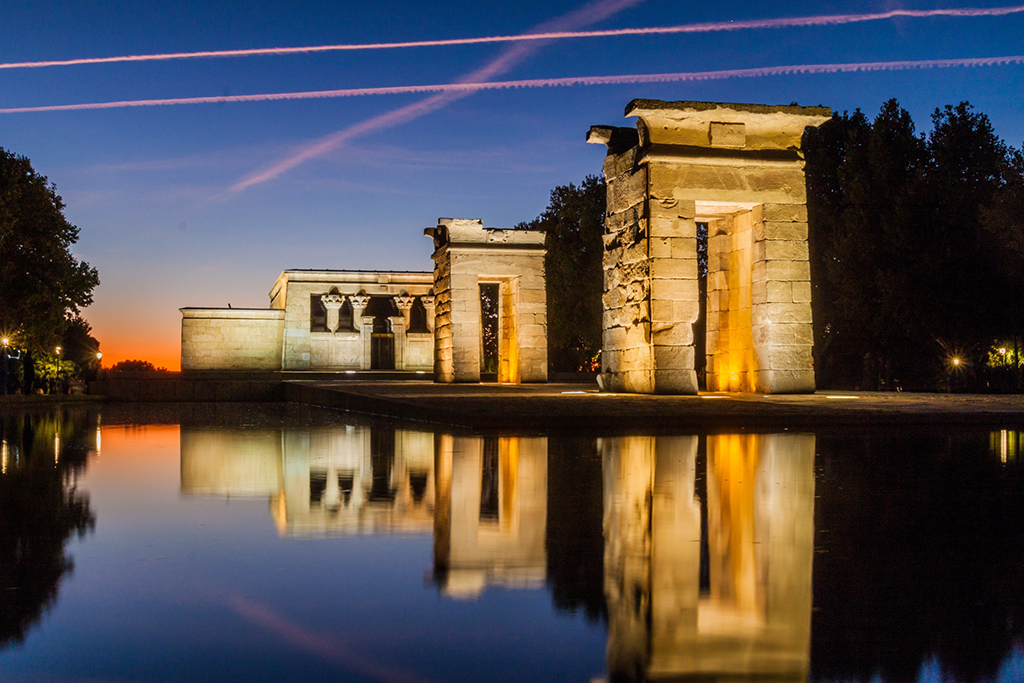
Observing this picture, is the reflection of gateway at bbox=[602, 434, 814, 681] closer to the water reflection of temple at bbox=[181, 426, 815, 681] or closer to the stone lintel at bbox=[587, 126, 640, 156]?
the water reflection of temple at bbox=[181, 426, 815, 681]

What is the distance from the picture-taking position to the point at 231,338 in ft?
142

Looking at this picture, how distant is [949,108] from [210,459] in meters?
30.4

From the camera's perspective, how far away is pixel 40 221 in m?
24.0

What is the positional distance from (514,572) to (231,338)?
4244 cm

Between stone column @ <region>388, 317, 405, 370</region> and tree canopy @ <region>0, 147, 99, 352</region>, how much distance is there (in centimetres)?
1993

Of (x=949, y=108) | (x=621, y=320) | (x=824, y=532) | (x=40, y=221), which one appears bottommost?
(x=824, y=532)

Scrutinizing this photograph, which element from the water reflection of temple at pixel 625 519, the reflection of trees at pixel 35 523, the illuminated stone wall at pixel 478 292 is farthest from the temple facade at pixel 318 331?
the water reflection of temple at pixel 625 519

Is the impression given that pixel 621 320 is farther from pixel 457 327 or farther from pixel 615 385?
pixel 457 327

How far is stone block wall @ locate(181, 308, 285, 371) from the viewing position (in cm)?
4294

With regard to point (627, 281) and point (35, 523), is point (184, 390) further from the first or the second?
point (35, 523)

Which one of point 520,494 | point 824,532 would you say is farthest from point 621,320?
point 824,532

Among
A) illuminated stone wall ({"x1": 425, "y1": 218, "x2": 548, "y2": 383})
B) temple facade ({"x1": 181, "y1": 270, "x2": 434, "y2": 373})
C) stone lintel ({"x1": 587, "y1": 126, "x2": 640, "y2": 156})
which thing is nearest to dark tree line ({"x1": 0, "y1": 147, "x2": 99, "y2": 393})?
illuminated stone wall ({"x1": 425, "y1": 218, "x2": 548, "y2": 383})

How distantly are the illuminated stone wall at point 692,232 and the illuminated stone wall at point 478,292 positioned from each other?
851 cm

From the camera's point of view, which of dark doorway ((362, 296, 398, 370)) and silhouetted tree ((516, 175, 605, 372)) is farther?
dark doorway ((362, 296, 398, 370))
